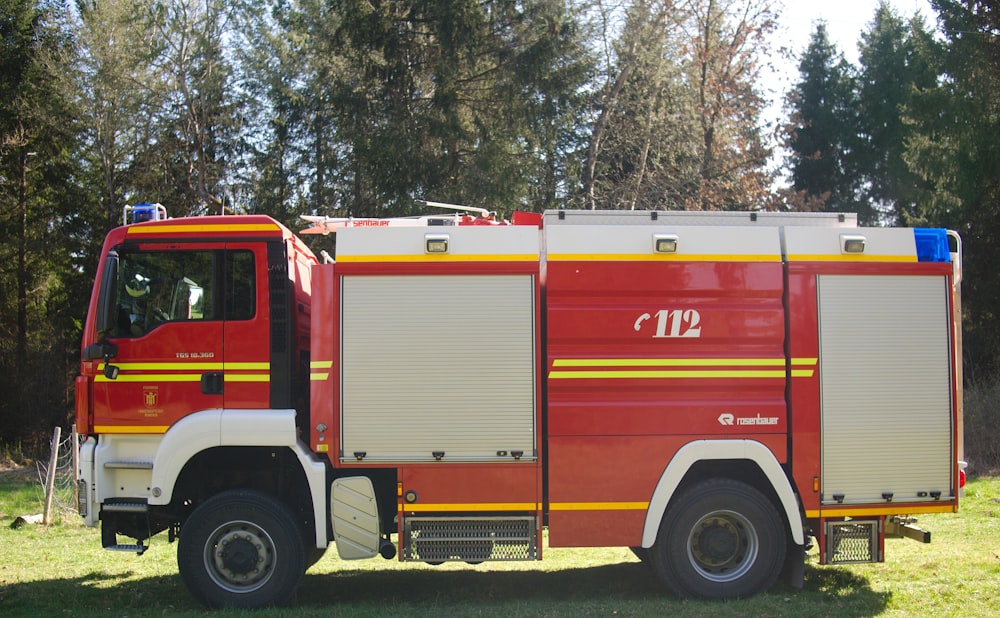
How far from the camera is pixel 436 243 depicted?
22.7 ft

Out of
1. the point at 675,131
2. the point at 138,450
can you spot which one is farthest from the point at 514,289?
the point at 675,131

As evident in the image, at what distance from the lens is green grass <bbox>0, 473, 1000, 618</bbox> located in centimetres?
686

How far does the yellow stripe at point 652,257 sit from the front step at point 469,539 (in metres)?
2.07

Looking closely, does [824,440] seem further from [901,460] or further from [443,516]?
[443,516]

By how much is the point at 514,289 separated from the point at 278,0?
23719 mm

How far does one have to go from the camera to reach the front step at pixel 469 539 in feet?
22.7

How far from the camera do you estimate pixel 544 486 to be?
6.93 meters

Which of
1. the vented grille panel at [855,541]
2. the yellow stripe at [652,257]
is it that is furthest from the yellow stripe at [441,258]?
the vented grille panel at [855,541]

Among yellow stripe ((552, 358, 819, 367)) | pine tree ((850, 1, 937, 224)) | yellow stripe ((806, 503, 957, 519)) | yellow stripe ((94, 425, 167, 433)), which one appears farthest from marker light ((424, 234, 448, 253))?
pine tree ((850, 1, 937, 224))

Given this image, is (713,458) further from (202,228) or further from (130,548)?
(130,548)

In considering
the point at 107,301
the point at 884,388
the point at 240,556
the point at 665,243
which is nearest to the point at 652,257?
the point at 665,243

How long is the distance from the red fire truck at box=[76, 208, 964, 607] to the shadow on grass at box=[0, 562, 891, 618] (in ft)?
1.13

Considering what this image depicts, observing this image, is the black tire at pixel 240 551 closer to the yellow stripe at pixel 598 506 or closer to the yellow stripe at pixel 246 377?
the yellow stripe at pixel 246 377

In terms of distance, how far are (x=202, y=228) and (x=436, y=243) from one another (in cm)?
192
